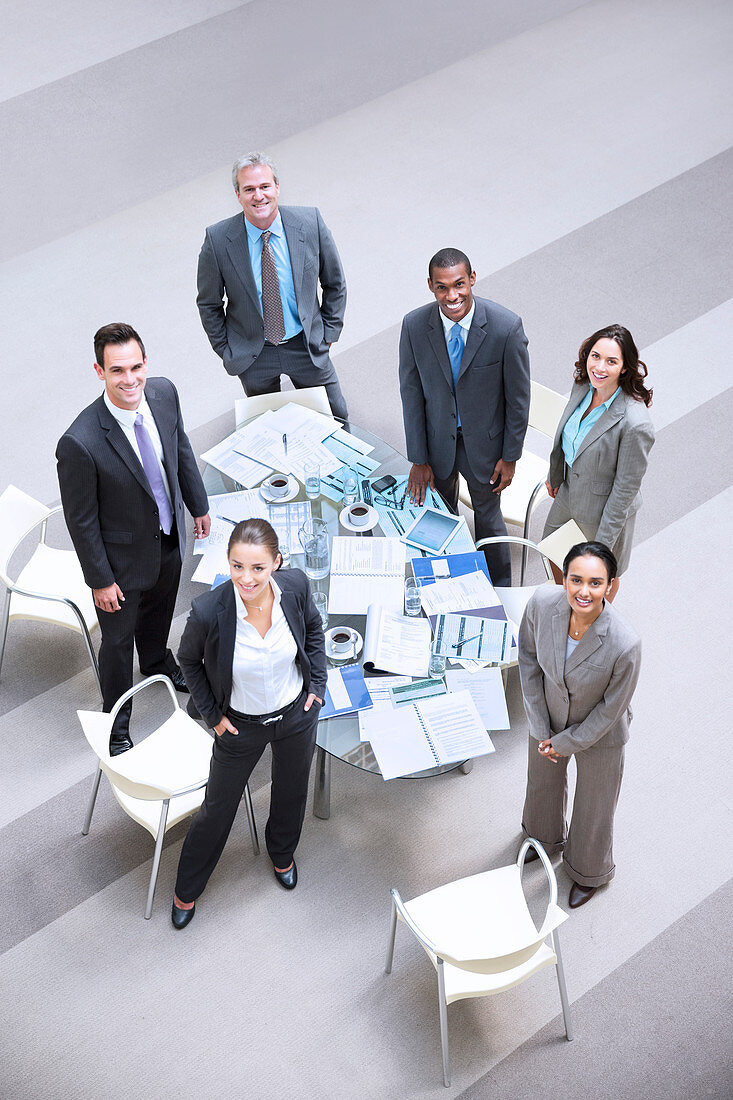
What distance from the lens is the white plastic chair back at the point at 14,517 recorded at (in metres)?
5.05

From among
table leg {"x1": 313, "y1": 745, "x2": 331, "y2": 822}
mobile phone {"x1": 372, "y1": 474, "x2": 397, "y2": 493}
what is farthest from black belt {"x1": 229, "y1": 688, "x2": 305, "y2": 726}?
mobile phone {"x1": 372, "y1": 474, "x2": 397, "y2": 493}

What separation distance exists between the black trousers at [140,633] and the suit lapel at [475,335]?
1.59m

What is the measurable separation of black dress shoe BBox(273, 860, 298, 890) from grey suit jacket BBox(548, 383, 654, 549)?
2.10 m

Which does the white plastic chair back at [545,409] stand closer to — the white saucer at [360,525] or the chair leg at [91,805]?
the white saucer at [360,525]

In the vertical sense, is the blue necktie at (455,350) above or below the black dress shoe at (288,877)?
above

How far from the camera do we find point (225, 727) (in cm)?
397

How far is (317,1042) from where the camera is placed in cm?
421

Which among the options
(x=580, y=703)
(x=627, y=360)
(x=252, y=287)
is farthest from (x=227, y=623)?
(x=252, y=287)

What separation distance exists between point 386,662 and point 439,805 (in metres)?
0.89

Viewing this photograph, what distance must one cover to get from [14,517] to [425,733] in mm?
2293

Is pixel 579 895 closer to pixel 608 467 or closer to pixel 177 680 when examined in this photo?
pixel 608 467

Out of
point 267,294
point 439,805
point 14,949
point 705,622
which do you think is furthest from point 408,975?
point 267,294

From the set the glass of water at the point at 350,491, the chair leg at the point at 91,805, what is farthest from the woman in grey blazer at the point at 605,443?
the chair leg at the point at 91,805

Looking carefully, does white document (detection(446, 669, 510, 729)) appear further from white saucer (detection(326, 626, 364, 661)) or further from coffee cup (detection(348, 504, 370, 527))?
coffee cup (detection(348, 504, 370, 527))
